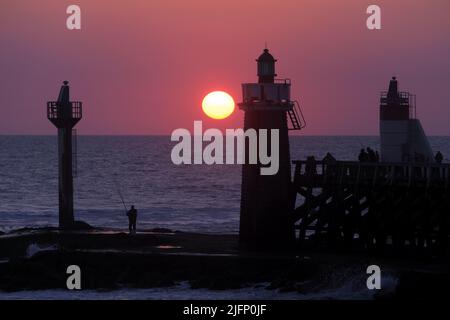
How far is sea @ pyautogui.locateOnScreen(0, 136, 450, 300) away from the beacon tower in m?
9.49

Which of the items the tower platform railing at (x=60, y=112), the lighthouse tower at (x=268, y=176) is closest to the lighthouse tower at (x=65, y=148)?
the tower platform railing at (x=60, y=112)

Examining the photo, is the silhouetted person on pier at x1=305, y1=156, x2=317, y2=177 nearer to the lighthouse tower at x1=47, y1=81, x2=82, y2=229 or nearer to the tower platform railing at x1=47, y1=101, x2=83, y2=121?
the lighthouse tower at x1=47, y1=81, x2=82, y2=229

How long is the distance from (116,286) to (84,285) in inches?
37.4

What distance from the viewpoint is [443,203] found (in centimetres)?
3566

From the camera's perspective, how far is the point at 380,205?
3712 centimetres

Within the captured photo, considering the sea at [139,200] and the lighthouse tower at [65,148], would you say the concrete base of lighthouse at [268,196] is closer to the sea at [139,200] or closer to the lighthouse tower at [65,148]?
the sea at [139,200]

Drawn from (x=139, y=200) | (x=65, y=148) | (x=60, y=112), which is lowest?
(x=139, y=200)

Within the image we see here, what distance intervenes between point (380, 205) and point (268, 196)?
3.55 meters

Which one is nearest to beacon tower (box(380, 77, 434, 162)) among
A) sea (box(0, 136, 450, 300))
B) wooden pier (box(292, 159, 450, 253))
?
wooden pier (box(292, 159, 450, 253))

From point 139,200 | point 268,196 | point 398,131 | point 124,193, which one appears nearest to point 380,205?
point 268,196

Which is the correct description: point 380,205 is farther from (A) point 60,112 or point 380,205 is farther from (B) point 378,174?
(A) point 60,112

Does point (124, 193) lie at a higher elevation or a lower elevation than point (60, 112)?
lower

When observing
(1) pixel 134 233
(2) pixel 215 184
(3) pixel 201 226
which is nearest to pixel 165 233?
(1) pixel 134 233

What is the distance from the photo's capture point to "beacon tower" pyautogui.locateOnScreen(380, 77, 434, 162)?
1711 inches
